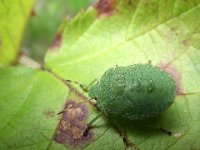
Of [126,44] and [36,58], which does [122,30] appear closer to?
[126,44]

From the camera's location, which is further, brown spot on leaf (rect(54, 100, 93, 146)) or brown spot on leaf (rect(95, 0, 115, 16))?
brown spot on leaf (rect(95, 0, 115, 16))

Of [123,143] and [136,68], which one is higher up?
[136,68]


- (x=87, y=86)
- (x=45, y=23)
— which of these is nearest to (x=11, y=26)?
(x=87, y=86)

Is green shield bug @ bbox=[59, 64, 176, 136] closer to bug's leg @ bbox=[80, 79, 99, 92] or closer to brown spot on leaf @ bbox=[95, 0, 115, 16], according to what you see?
bug's leg @ bbox=[80, 79, 99, 92]

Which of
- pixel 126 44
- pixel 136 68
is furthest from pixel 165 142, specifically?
pixel 126 44

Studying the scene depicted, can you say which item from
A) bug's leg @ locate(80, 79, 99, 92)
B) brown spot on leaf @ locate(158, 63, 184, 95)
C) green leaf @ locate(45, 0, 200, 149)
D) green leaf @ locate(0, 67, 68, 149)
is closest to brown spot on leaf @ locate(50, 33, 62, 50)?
green leaf @ locate(45, 0, 200, 149)
